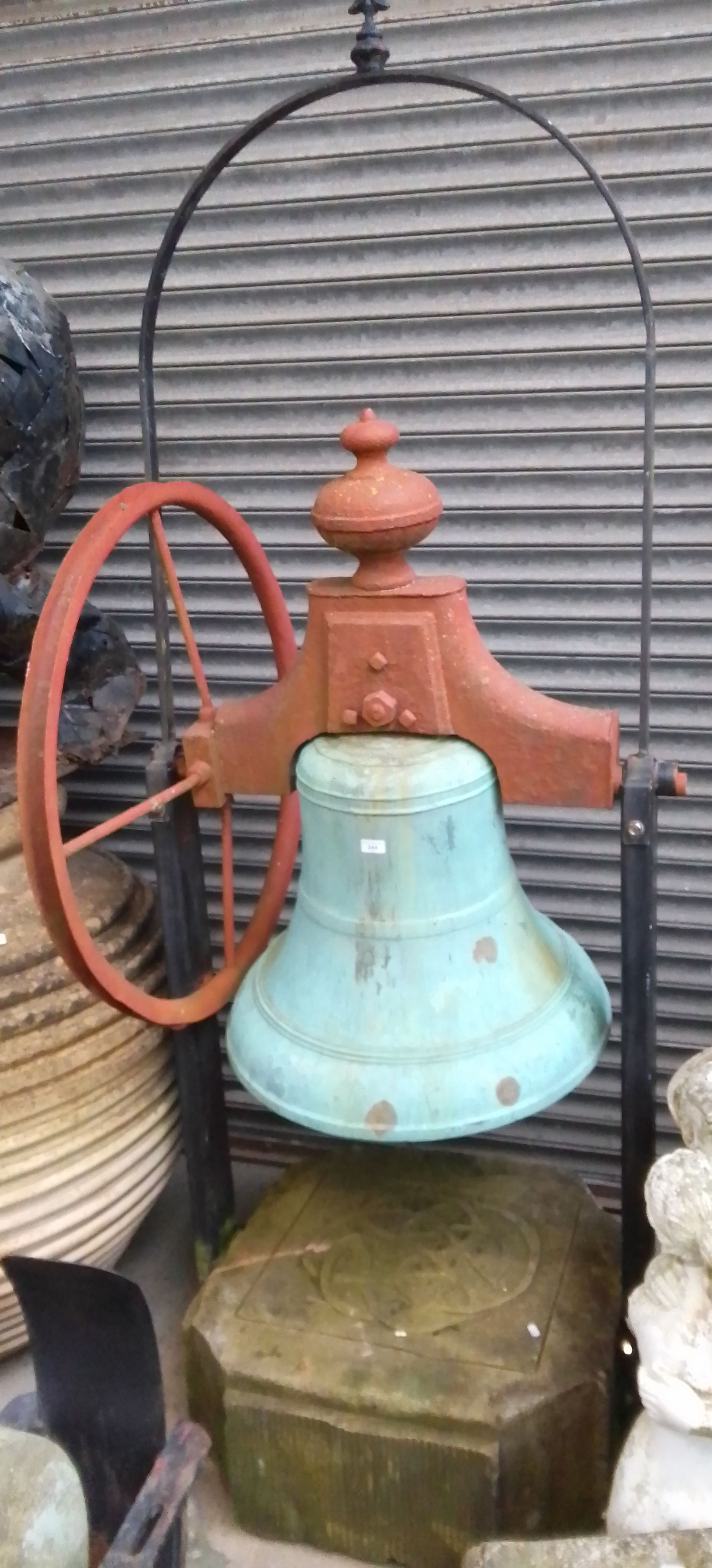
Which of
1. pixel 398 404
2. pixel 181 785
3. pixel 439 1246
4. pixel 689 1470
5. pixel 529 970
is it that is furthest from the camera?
pixel 398 404

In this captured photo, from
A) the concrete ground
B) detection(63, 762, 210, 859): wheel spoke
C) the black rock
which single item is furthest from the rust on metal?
the concrete ground

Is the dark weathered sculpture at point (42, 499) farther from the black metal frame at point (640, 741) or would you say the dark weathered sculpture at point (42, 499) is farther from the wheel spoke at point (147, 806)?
the wheel spoke at point (147, 806)

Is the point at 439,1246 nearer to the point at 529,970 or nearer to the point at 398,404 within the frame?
the point at 529,970

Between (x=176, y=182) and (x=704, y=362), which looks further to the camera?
(x=176, y=182)

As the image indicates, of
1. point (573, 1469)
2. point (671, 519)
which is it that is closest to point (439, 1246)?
point (573, 1469)

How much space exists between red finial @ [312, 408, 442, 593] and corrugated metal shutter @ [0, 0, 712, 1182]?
2.30ft

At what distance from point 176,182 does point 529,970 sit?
1.57m

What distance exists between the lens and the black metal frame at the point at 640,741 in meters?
1.50

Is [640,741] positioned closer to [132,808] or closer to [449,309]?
[132,808]

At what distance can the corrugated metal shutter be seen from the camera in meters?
1.99

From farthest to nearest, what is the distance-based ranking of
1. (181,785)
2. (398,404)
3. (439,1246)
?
1. (398,404)
2. (439,1246)
3. (181,785)

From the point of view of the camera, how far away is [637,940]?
163cm

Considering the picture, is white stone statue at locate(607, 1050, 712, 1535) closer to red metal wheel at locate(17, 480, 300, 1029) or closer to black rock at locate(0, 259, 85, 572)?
red metal wheel at locate(17, 480, 300, 1029)

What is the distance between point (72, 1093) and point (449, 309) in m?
1.45
